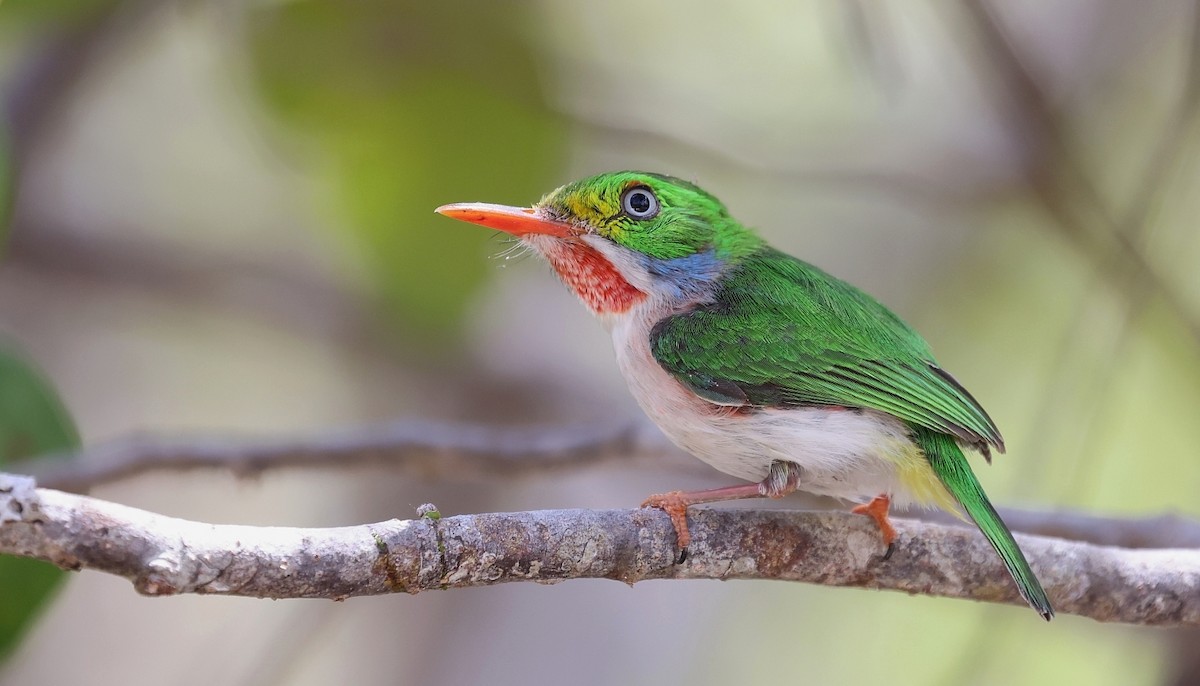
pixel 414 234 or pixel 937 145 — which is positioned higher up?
pixel 937 145

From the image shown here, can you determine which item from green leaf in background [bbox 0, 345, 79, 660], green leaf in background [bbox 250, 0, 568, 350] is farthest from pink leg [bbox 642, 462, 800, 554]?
green leaf in background [bbox 250, 0, 568, 350]

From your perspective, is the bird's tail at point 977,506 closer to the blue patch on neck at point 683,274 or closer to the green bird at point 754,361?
the green bird at point 754,361

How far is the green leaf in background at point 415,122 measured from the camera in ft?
12.5

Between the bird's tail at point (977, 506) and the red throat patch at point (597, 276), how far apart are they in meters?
0.79

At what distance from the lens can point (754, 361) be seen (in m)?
2.59

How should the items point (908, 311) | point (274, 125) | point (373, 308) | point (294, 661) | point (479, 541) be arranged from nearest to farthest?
point (479, 541) < point (274, 125) < point (294, 661) < point (373, 308) < point (908, 311)

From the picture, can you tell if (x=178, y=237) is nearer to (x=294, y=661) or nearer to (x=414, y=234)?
(x=414, y=234)

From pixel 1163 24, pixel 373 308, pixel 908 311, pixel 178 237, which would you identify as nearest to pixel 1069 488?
pixel 908 311

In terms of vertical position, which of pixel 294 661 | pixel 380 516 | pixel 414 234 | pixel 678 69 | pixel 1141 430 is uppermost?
pixel 678 69

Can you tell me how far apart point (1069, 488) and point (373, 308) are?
2.72 metres

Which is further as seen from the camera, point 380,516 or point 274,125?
point 380,516

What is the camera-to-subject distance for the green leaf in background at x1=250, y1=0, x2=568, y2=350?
3.79 metres

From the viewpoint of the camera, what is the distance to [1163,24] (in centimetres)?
514

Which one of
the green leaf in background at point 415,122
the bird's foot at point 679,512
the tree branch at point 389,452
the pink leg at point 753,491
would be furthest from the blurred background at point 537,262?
the bird's foot at point 679,512
